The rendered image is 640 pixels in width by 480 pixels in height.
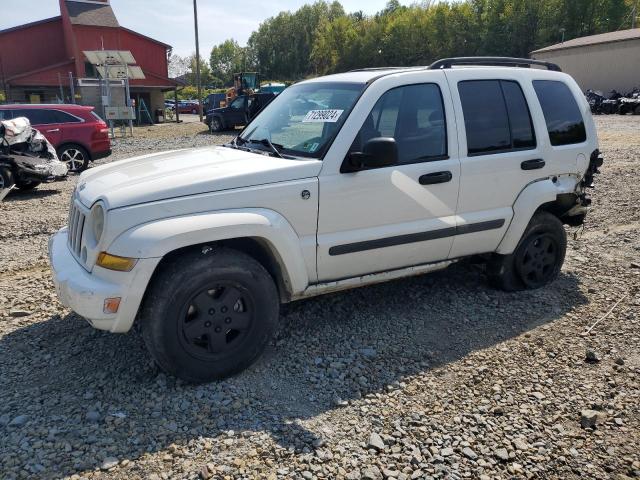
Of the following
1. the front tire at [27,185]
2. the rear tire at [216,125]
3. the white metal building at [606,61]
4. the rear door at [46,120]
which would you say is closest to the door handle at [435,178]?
the front tire at [27,185]

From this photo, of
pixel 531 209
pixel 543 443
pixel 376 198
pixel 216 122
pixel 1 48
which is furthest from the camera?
pixel 1 48

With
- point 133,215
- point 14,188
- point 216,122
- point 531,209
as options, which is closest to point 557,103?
point 531,209

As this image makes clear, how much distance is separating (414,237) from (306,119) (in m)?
1.20

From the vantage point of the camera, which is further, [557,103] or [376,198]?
[557,103]

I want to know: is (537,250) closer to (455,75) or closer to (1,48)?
(455,75)

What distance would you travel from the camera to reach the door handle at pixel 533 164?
14.3 feet

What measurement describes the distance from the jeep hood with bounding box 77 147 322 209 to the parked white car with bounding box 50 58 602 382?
0.01 meters

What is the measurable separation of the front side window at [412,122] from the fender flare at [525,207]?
0.92m

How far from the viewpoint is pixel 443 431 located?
298 centimetres

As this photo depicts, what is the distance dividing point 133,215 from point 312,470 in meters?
1.72

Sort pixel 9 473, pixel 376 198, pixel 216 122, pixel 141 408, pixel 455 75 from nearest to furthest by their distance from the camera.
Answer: pixel 9 473
pixel 141 408
pixel 376 198
pixel 455 75
pixel 216 122

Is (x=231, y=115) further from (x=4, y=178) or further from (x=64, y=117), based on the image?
(x=4, y=178)

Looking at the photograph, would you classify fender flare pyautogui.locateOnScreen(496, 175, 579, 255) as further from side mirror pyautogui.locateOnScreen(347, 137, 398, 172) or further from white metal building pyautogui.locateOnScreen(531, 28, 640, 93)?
white metal building pyautogui.locateOnScreen(531, 28, 640, 93)

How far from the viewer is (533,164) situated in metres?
4.42
